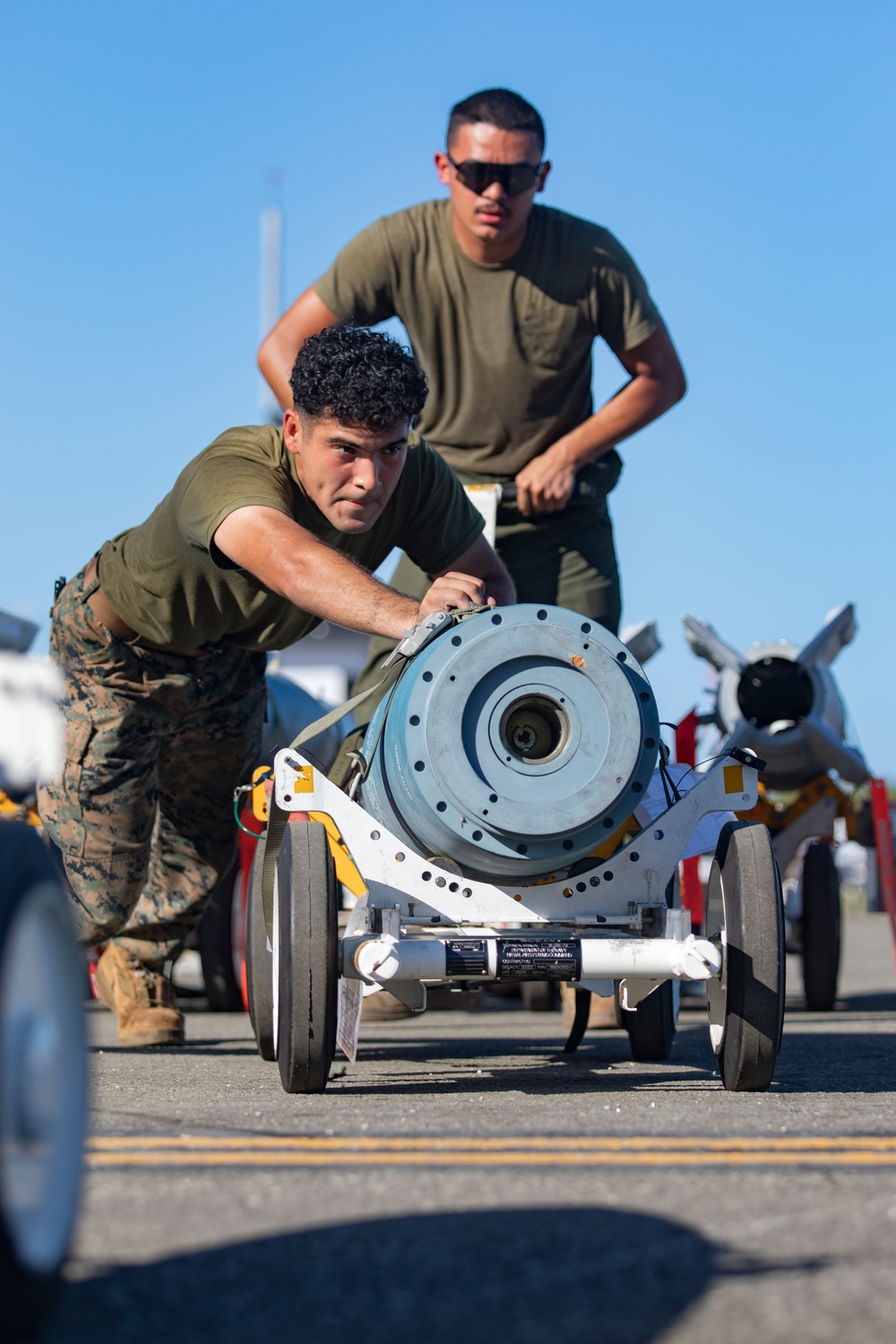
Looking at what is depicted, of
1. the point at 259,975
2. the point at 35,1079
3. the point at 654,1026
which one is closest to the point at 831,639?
the point at 654,1026

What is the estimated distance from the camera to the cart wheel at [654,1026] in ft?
14.1

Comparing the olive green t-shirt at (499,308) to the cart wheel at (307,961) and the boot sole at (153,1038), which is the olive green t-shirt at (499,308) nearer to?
the boot sole at (153,1038)

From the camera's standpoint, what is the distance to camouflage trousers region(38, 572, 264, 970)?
195 inches

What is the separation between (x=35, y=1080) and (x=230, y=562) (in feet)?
8.75

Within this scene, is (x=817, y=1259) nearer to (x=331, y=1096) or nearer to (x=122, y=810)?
(x=331, y=1096)

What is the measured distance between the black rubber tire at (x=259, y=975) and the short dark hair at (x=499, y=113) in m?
2.67

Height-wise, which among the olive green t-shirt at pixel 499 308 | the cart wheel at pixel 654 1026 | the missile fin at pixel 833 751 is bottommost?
the cart wheel at pixel 654 1026

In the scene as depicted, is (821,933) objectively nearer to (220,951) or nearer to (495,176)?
(220,951)

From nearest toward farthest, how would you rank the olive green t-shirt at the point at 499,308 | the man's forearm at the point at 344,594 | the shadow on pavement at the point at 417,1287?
1. the shadow on pavement at the point at 417,1287
2. the man's forearm at the point at 344,594
3. the olive green t-shirt at the point at 499,308

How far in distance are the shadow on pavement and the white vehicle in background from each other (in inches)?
3.5

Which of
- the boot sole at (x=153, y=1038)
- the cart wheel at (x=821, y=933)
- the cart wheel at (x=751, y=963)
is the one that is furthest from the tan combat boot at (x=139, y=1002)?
the cart wheel at (x=821, y=933)

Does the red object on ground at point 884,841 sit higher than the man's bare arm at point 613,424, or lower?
lower

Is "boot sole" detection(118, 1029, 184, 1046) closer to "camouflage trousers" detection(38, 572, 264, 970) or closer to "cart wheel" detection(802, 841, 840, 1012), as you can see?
"camouflage trousers" detection(38, 572, 264, 970)

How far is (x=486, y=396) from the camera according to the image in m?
5.63
